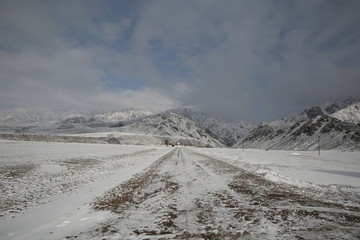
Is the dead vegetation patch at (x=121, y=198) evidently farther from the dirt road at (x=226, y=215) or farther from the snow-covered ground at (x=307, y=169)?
the snow-covered ground at (x=307, y=169)

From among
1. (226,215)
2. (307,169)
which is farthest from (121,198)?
(307,169)

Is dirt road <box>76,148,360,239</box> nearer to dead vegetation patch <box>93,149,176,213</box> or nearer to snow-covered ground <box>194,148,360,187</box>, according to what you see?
dead vegetation patch <box>93,149,176,213</box>

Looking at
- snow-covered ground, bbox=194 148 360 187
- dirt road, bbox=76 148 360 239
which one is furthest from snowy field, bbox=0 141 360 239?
snow-covered ground, bbox=194 148 360 187

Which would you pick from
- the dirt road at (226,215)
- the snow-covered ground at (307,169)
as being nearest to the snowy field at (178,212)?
the dirt road at (226,215)

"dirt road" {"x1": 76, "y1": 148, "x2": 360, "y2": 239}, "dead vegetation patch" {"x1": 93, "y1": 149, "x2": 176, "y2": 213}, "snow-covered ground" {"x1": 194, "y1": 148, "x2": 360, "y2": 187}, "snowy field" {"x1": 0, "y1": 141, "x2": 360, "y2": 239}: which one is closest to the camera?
"dirt road" {"x1": 76, "y1": 148, "x2": 360, "y2": 239}

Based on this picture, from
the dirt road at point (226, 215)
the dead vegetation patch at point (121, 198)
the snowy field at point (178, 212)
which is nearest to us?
the dirt road at point (226, 215)

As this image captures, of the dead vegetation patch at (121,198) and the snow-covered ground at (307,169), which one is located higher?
the snow-covered ground at (307,169)

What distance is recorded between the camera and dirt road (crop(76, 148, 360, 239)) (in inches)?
208

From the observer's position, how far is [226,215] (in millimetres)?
6637

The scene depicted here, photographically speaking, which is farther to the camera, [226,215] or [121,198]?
[121,198]

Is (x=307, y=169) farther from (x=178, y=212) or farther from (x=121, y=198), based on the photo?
(x=121, y=198)

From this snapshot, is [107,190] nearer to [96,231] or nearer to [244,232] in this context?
[96,231]

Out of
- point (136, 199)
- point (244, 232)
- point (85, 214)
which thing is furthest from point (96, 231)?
point (244, 232)

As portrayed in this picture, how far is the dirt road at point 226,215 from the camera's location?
17.3ft
